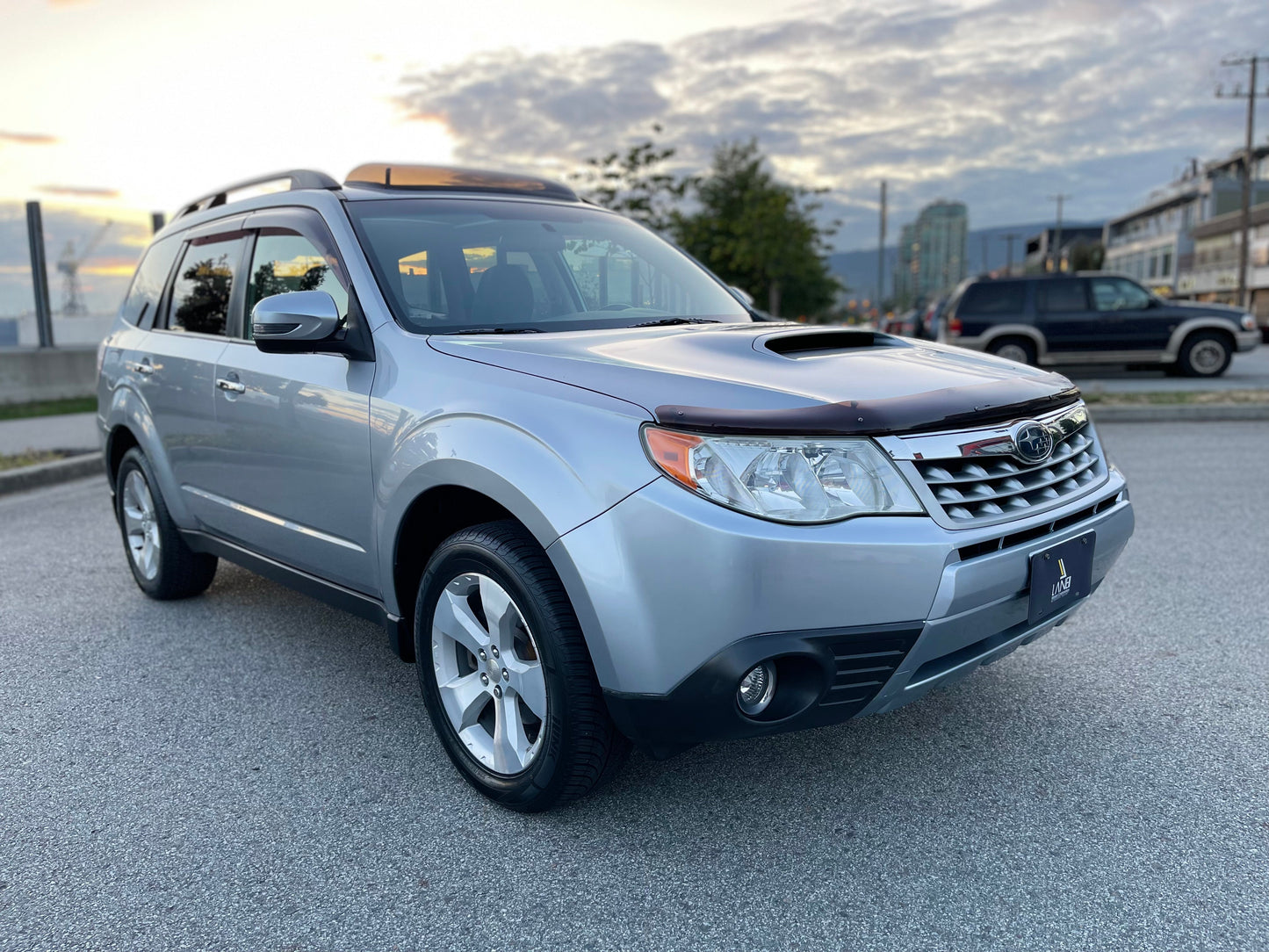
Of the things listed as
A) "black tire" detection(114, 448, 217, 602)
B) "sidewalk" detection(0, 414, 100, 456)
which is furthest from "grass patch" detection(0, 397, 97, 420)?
"black tire" detection(114, 448, 217, 602)

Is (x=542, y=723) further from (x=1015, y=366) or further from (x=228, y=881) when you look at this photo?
(x=1015, y=366)

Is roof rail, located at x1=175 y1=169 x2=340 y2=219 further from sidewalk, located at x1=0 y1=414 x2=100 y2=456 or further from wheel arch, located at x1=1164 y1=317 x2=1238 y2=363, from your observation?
wheel arch, located at x1=1164 y1=317 x2=1238 y2=363

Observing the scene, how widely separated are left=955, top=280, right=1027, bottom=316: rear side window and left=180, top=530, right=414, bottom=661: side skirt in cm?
1454

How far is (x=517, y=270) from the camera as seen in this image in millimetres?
3514

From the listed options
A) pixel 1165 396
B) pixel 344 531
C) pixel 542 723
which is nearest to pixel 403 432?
pixel 344 531

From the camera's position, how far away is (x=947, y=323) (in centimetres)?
1664

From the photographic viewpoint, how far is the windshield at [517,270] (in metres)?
3.26

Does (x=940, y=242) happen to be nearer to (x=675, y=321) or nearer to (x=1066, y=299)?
(x=1066, y=299)

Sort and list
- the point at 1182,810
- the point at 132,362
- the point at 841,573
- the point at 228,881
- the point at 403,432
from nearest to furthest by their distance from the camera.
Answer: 1. the point at 841,573
2. the point at 228,881
3. the point at 1182,810
4. the point at 403,432
5. the point at 132,362

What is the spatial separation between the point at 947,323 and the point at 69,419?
42.9 ft

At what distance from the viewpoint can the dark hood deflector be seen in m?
2.24

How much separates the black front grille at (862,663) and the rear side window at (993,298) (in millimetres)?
15263

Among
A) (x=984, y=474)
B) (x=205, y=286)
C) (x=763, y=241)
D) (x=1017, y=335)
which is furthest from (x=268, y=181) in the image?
(x=763, y=241)

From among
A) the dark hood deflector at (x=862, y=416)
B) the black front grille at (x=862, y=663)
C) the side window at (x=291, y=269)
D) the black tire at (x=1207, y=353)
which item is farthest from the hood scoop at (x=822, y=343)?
the black tire at (x=1207, y=353)
